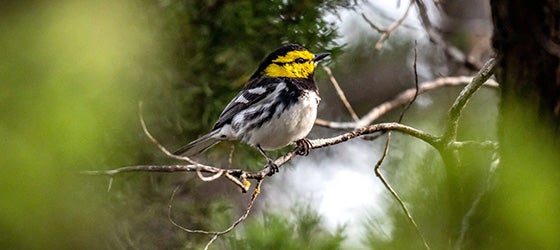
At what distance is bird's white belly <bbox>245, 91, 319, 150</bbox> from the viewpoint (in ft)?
11.2

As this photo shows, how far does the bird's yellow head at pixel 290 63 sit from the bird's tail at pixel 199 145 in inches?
11.2

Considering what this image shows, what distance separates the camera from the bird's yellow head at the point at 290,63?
3371mm

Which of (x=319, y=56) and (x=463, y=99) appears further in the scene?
(x=319, y=56)

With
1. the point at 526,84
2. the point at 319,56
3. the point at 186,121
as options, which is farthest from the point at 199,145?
the point at 526,84

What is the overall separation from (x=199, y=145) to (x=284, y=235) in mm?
1051

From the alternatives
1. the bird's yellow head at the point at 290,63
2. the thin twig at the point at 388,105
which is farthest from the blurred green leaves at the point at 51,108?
the thin twig at the point at 388,105

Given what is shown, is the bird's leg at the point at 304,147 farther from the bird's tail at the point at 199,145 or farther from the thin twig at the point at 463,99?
the thin twig at the point at 463,99

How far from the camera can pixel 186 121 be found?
3.38 m

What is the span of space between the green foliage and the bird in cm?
59

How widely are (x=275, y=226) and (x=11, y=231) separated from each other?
1.53 metres

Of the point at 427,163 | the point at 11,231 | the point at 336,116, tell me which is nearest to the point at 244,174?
the point at 427,163

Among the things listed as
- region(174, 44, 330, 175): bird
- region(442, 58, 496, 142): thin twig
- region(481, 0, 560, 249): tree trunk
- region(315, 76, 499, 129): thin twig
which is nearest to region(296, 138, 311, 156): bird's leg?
region(174, 44, 330, 175): bird

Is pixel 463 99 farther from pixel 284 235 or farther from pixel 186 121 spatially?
pixel 186 121

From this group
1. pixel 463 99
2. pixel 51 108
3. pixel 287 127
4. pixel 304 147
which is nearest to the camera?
pixel 51 108
